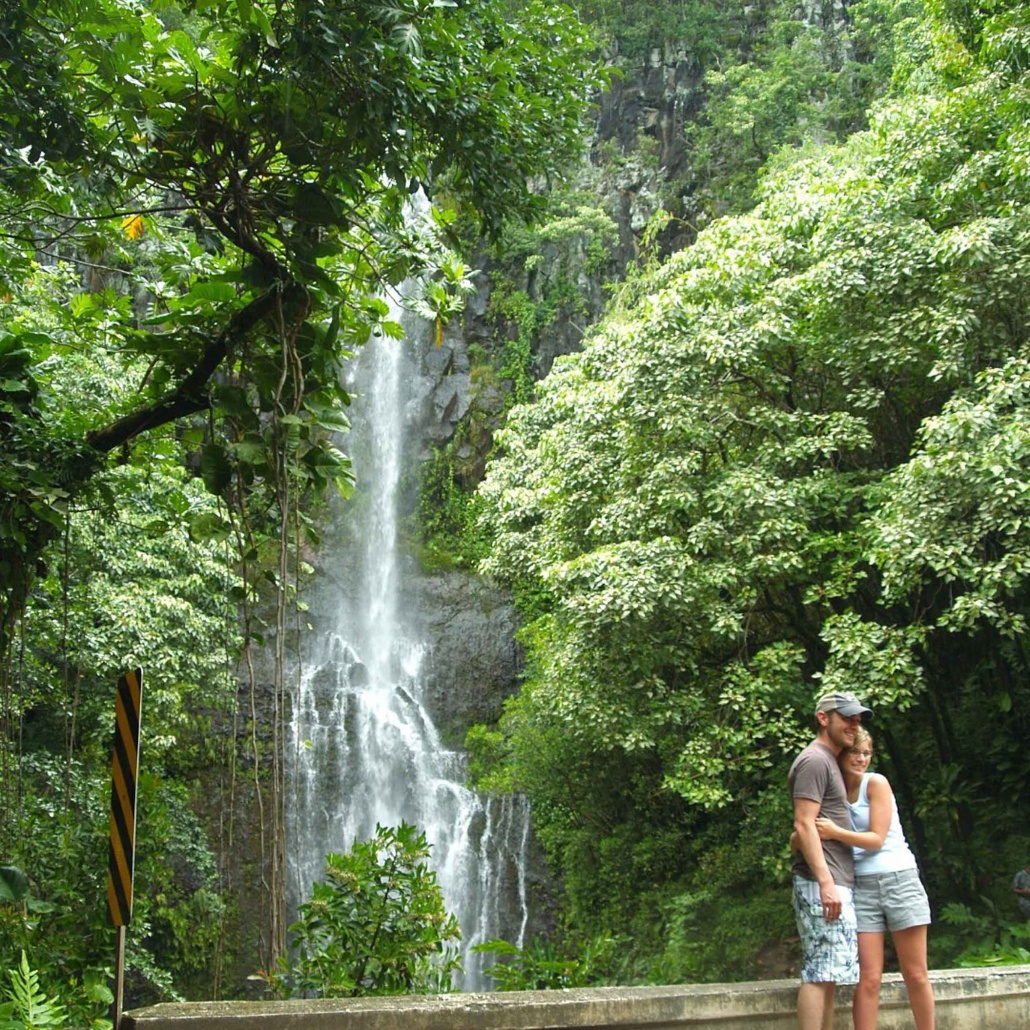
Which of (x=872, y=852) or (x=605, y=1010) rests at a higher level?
(x=872, y=852)

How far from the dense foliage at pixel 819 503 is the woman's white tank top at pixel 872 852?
4725mm

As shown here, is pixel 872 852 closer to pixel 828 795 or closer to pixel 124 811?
pixel 828 795

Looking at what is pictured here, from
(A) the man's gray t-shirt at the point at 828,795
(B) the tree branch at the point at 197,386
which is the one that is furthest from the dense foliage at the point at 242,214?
(A) the man's gray t-shirt at the point at 828,795

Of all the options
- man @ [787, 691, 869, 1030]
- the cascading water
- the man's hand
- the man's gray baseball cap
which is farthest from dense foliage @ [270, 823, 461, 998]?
the cascading water

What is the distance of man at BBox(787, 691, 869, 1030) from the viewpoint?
4082mm

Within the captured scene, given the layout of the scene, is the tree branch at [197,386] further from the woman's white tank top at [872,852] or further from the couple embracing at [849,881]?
the woman's white tank top at [872,852]

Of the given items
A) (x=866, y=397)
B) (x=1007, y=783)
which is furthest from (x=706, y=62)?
(x=1007, y=783)

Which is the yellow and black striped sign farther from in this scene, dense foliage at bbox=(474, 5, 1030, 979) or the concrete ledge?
dense foliage at bbox=(474, 5, 1030, 979)

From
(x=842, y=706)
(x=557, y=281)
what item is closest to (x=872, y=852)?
(x=842, y=706)

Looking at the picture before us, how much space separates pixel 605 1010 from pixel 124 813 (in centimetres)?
191

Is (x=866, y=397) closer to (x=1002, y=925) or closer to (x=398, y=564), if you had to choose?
(x=1002, y=925)

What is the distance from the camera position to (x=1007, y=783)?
10922mm

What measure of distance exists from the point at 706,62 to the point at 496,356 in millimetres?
9506

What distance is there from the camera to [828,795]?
4.22 metres
